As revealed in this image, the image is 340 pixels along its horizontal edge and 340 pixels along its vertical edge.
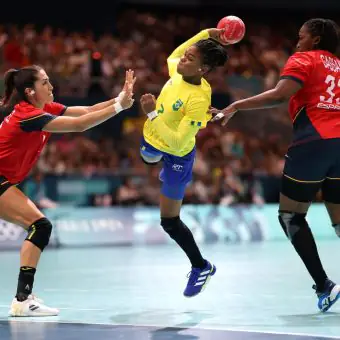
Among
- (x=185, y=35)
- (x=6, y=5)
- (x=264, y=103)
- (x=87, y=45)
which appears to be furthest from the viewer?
(x=185, y=35)

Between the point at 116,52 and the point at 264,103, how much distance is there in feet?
36.8

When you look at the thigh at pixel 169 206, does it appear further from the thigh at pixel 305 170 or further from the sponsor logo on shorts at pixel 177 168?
the thigh at pixel 305 170

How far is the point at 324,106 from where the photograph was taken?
19.3 ft

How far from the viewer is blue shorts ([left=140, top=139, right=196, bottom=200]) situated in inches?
258

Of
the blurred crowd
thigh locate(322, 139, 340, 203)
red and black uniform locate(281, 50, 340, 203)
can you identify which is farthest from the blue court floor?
the blurred crowd

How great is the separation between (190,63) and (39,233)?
5.76 feet

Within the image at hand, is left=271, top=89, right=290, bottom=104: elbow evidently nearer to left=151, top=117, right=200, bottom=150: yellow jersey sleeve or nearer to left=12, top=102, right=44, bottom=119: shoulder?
left=151, top=117, right=200, bottom=150: yellow jersey sleeve

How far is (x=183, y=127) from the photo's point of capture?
20.2ft

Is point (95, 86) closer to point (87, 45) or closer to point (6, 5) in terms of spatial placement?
point (87, 45)

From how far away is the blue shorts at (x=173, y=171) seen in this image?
656cm

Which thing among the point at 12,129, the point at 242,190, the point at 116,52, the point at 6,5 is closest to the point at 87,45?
the point at 116,52

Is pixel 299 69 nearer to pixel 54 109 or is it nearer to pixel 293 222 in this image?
pixel 293 222

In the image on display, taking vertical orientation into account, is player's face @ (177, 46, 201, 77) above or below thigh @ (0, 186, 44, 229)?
above

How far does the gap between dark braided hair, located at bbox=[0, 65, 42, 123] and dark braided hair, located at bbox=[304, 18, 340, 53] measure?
6.80ft
